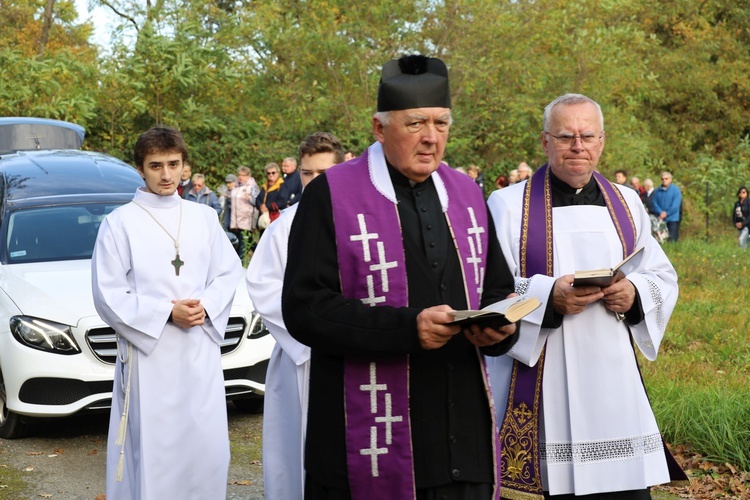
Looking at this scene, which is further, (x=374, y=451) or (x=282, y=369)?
(x=282, y=369)

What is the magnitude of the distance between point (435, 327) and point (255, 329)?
5.52 metres

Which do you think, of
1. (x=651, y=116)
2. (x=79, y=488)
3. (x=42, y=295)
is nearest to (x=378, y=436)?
(x=79, y=488)

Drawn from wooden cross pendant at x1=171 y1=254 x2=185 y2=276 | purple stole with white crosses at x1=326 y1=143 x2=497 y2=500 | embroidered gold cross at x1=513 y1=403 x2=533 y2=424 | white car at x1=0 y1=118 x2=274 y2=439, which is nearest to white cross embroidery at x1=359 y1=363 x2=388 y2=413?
purple stole with white crosses at x1=326 y1=143 x2=497 y2=500

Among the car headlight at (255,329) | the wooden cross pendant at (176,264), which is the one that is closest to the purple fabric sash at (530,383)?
the wooden cross pendant at (176,264)

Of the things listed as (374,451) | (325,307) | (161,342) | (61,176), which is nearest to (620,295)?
(374,451)

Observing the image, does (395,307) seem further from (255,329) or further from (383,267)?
(255,329)

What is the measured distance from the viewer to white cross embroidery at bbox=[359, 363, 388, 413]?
356 centimetres

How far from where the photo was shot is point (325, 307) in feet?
11.4

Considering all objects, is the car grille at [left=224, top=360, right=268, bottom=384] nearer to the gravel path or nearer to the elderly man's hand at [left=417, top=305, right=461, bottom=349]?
the gravel path

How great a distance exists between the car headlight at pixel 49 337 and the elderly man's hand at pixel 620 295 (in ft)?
15.0

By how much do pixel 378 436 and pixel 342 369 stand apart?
243 mm

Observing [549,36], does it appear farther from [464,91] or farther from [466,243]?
[466,243]

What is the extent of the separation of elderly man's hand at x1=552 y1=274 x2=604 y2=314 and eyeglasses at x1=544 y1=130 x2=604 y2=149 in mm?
626

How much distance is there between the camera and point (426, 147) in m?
3.58
